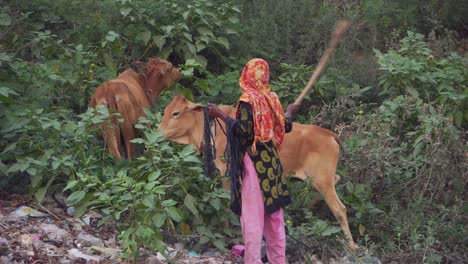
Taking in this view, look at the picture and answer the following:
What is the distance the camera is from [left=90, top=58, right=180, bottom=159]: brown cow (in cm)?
819

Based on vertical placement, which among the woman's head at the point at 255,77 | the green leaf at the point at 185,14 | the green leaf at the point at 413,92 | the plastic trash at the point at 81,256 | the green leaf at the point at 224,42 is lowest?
the plastic trash at the point at 81,256

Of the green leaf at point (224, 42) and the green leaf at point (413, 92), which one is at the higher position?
the green leaf at point (224, 42)

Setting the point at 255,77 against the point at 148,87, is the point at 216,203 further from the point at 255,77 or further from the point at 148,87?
the point at 148,87

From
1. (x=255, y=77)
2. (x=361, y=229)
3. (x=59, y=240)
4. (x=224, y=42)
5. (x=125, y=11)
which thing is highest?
(x=255, y=77)

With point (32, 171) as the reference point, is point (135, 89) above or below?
above

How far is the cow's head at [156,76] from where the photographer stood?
9008mm

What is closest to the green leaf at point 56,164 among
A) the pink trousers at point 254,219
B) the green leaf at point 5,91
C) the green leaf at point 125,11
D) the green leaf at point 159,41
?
the green leaf at point 5,91

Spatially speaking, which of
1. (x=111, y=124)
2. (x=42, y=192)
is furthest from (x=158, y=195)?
(x=111, y=124)

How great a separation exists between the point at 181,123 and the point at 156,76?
1.25 meters

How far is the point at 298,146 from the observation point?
7973mm

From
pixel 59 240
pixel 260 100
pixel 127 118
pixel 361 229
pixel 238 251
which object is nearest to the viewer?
pixel 260 100

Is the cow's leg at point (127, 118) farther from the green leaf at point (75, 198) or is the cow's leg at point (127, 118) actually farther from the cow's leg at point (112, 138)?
the green leaf at point (75, 198)

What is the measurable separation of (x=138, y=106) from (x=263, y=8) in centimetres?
386

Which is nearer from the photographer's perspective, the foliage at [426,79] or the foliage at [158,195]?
the foliage at [158,195]
